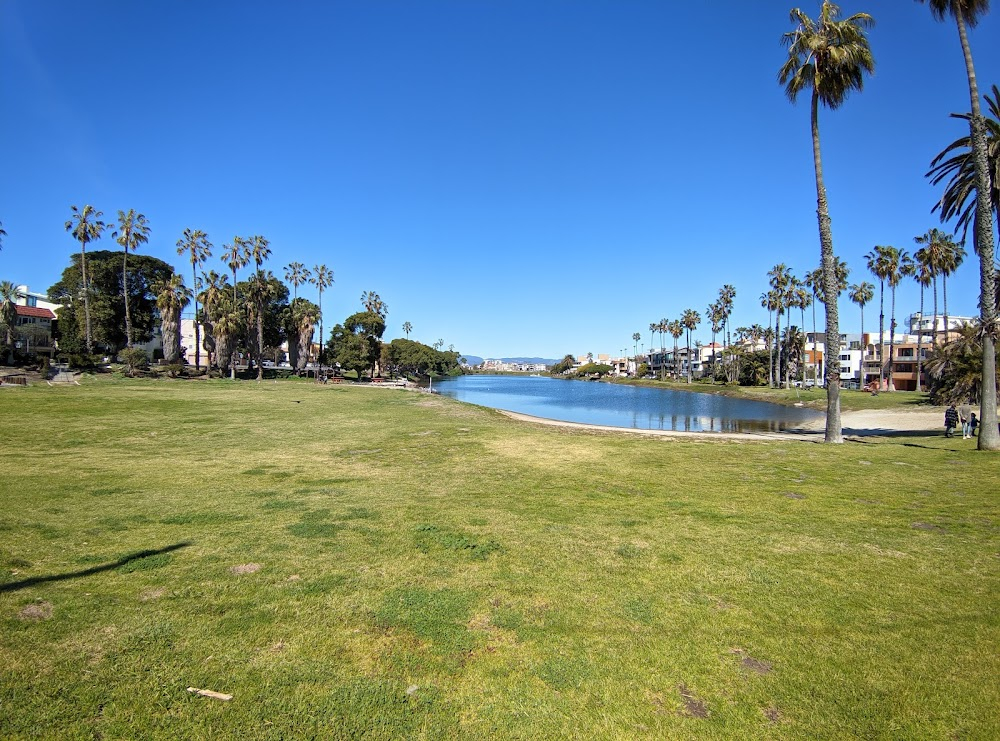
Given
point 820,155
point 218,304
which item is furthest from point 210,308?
point 820,155

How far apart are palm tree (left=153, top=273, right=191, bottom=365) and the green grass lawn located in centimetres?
6259

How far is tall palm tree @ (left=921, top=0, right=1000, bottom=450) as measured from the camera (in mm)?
15289

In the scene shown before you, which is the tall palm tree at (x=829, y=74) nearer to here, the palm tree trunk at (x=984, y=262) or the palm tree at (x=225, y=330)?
the palm tree trunk at (x=984, y=262)

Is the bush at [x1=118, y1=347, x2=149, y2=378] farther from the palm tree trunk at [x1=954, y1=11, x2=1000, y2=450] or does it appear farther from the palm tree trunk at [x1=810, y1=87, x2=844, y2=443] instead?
the palm tree trunk at [x1=954, y1=11, x2=1000, y2=450]

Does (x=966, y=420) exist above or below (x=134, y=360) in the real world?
below

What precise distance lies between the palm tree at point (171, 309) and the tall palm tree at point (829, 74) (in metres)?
68.7

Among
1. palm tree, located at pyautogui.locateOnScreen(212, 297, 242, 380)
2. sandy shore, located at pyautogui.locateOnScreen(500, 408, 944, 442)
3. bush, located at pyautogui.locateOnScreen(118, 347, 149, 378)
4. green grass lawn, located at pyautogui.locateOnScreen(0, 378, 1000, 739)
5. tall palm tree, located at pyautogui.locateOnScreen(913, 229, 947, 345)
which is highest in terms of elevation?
tall palm tree, located at pyautogui.locateOnScreen(913, 229, 947, 345)

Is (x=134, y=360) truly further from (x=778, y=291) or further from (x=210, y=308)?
(x=778, y=291)

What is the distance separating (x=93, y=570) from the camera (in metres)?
5.86

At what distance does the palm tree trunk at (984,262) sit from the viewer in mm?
15266

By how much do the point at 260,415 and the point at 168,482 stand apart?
15.2m

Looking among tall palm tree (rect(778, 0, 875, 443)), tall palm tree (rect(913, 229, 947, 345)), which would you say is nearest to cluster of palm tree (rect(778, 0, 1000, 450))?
tall palm tree (rect(778, 0, 875, 443))

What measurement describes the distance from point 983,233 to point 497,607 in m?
19.5

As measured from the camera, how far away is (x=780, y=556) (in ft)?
22.1
